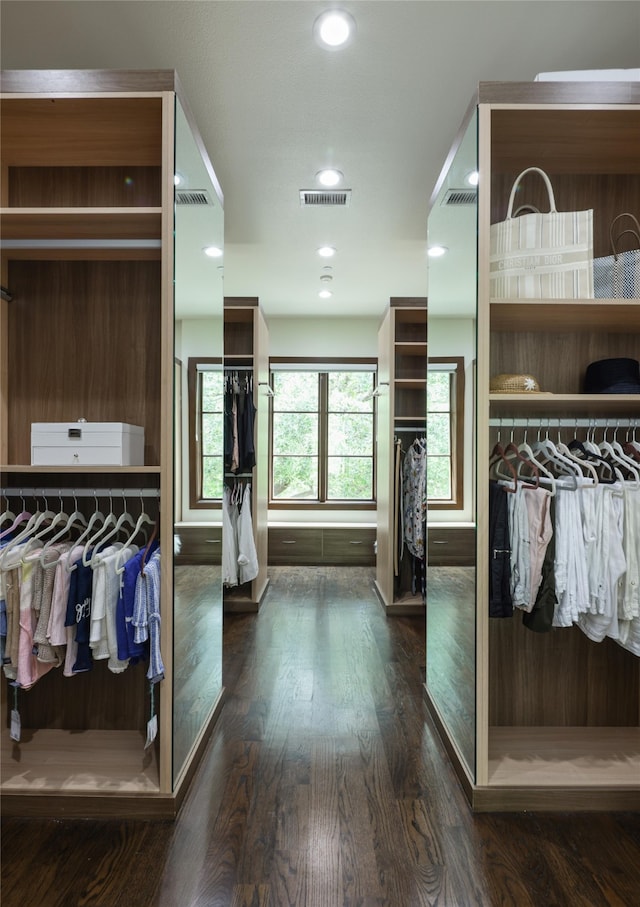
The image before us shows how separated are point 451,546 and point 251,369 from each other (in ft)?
8.95

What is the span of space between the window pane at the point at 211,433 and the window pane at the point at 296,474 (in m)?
4.07

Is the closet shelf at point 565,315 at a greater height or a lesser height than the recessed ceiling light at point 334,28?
lesser

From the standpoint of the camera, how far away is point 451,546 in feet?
7.36

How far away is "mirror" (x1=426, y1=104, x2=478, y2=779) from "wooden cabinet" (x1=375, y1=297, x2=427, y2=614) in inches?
60.6

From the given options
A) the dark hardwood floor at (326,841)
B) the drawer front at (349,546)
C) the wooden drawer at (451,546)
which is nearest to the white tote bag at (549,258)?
the wooden drawer at (451,546)

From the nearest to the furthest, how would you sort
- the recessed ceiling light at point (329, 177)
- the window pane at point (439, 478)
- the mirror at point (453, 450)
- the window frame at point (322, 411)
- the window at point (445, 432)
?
the mirror at point (453, 450)
the window at point (445, 432)
the window pane at point (439, 478)
the recessed ceiling light at point (329, 177)
the window frame at point (322, 411)

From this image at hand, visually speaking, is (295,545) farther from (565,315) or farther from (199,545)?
(565,315)

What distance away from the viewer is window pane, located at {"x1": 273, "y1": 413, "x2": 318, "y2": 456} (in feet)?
22.2

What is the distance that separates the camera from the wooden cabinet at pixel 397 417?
4.34 meters

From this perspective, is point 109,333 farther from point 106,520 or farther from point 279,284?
point 279,284

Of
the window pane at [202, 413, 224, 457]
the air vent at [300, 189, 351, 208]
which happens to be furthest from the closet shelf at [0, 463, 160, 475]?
the air vent at [300, 189, 351, 208]

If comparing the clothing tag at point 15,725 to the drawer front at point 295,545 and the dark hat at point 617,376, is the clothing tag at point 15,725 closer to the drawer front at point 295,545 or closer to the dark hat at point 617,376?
the dark hat at point 617,376

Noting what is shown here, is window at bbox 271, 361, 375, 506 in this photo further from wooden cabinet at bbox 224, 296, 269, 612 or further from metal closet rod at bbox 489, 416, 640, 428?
metal closet rod at bbox 489, 416, 640, 428

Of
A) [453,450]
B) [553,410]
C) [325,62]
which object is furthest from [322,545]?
[325,62]
